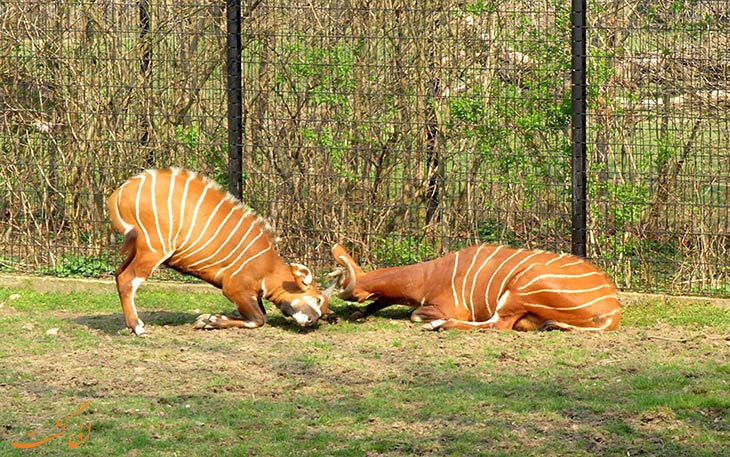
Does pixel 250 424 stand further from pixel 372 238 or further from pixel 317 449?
pixel 372 238

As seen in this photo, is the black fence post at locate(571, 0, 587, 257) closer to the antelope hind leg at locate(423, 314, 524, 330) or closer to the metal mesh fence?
the metal mesh fence

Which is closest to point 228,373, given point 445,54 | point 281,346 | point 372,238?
point 281,346

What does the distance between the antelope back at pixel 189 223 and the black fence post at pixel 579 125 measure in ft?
7.72

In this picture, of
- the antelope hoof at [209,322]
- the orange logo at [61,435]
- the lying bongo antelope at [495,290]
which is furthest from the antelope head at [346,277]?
the orange logo at [61,435]

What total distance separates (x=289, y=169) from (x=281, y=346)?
2612 mm

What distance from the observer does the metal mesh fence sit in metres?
9.81

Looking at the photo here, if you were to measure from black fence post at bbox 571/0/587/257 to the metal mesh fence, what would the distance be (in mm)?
176

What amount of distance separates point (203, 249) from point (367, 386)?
6.72 ft

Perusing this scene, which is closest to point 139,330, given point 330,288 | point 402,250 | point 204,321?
point 204,321

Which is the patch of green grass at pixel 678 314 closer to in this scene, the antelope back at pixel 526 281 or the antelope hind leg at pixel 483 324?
the antelope back at pixel 526 281

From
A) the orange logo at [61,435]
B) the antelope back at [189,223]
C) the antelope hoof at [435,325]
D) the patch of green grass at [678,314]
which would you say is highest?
the antelope back at [189,223]

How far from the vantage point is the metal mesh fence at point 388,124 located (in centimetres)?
981

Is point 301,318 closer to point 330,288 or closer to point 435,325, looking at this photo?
point 330,288

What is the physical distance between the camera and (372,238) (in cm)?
1044
